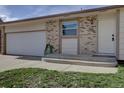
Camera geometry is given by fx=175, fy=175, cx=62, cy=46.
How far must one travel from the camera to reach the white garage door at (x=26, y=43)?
1334 centimetres

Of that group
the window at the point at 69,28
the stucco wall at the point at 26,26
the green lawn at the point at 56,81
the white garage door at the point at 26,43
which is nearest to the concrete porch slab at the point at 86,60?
the window at the point at 69,28

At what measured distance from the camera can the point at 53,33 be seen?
40.1ft

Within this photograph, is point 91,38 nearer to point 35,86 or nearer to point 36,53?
point 36,53

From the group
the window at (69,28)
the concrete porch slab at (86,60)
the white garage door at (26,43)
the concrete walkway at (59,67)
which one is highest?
the window at (69,28)

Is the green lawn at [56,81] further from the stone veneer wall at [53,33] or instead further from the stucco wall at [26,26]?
the stucco wall at [26,26]

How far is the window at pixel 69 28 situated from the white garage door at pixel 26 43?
1969mm

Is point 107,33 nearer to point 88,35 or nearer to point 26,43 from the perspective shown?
point 88,35

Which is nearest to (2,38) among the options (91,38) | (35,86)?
(91,38)

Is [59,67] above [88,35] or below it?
below

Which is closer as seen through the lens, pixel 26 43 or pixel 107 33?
pixel 107 33

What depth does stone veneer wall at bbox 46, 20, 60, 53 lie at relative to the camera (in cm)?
1201

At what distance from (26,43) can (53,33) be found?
339cm

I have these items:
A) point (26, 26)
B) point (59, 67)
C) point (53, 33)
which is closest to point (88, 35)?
point (53, 33)

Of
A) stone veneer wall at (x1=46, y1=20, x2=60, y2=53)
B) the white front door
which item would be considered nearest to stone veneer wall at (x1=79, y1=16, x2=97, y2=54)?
the white front door
